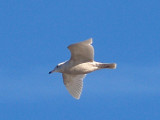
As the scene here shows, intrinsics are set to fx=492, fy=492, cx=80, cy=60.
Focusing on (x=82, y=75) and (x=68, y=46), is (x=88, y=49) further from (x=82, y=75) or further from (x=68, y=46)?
(x=82, y=75)

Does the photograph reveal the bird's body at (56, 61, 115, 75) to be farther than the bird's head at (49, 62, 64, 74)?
No

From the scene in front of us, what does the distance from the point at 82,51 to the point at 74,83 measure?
2.46 meters

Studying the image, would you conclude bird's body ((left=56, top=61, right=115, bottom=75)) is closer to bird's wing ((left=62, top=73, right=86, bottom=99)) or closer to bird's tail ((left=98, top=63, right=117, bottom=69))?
A: bird's tail ((left=98, top=63, right=117, bottom=69))

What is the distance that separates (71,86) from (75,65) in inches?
73.9

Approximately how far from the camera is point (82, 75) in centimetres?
2281

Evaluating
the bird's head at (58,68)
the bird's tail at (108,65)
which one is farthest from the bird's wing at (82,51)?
the bird's head at (58,68)

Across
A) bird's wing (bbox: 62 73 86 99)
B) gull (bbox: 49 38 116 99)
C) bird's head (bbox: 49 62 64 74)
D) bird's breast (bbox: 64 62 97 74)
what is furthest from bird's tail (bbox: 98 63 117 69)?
bird's wing (bbox: 62 73 86 99)

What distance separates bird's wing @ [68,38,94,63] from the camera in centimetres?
2042

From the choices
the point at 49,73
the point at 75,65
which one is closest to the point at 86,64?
the point at 75,65

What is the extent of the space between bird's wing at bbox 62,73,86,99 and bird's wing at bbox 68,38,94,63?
5.49ft

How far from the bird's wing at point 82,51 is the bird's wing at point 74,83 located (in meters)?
1.67

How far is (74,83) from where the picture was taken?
902 inches

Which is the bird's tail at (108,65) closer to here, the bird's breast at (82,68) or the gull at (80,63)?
the gull at (80,63)

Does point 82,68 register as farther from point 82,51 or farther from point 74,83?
point 74,83
